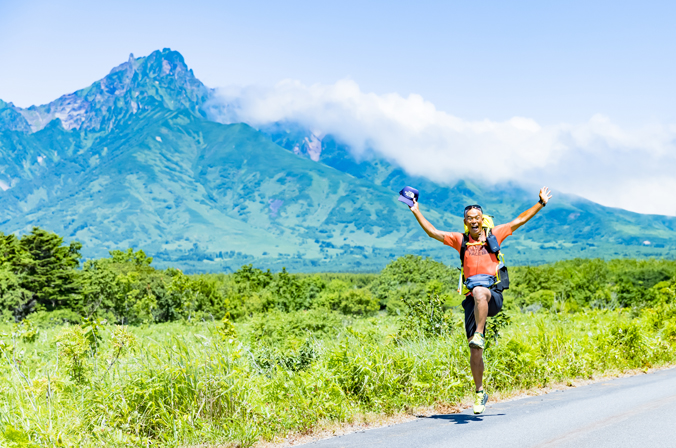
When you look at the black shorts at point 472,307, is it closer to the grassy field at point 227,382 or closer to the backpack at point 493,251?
the backpack at point 493,251

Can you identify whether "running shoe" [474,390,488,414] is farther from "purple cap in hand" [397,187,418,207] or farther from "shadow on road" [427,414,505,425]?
"purple cap in hand" [397,187,418,207]

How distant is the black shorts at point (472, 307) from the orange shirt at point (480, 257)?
265 millimetres

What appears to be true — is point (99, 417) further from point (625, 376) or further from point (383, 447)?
point (625, 376)

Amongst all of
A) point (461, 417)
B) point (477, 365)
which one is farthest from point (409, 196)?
point (461, 417)

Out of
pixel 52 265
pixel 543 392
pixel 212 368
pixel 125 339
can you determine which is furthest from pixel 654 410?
pixel 52 265

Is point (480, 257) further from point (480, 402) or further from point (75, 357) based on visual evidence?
point (75, 357)

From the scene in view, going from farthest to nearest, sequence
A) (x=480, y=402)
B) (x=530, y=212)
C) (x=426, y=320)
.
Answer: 1. (x=426, y=320)
2. (x=530, y=212)
3. (x=480, y=402)

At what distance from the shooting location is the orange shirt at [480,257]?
23.2ft

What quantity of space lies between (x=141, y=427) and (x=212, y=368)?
91 centimetres

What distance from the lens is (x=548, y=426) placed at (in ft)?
21.8

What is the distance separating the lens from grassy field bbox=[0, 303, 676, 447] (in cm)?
613

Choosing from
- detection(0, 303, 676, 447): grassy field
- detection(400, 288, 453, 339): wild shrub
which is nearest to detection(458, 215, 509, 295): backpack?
detection(0, 303, 676, 447): grassy field

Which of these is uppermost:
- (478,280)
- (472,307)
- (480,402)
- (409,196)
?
(409,196)

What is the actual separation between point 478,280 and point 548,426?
5.73ft
